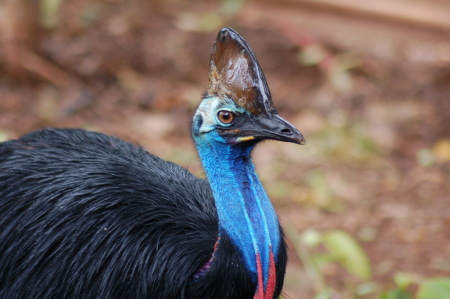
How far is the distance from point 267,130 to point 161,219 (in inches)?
19.4

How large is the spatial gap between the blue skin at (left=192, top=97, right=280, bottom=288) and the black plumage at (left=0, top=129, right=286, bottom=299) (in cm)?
6

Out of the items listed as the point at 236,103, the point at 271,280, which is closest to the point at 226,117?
the point at 236,103

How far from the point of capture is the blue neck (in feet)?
7.90

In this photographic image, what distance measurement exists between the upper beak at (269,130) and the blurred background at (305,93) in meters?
1.66

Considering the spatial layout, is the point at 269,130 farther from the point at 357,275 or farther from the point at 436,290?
the point at 357,275

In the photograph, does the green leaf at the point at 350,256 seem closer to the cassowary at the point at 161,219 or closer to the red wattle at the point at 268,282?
the cassowary at the point at 161,219

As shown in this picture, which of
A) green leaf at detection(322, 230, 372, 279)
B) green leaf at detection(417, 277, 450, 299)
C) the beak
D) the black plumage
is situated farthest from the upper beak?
green leaf at detection(322, 230, 372, 279)

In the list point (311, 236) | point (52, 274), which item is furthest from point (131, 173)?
point (311, 236)

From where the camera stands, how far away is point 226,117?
2.41 m

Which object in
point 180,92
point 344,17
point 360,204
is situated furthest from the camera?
point 344,17

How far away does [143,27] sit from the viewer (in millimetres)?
6172

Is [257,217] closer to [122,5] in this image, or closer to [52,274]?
[52,274]

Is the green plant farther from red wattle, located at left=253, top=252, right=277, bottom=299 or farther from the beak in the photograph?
the beak

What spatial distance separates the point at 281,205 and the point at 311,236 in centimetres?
120
